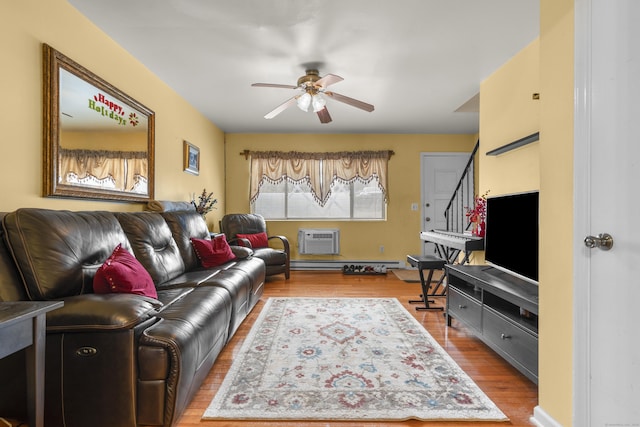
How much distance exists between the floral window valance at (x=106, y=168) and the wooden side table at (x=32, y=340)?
4.54 feet

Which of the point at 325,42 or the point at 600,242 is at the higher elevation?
the point at 325,42

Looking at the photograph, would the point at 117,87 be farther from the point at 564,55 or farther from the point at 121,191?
the point at 564,55

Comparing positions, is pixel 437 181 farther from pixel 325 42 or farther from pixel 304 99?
pixel 325 42

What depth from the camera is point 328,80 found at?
117 inches

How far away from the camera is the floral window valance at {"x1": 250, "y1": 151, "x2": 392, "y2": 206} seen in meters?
5.99

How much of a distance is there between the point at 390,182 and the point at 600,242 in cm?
492

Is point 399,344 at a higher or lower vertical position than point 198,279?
lower

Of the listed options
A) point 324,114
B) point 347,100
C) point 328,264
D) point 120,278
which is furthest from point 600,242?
point 328,264

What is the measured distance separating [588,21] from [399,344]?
2.21 m

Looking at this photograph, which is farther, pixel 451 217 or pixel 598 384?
pixel 451 217

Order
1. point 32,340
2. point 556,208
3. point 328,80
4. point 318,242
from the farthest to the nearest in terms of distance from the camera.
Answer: point 318,242 < point 328,80 < point 556,208 < point 32,340

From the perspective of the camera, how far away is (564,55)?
1467mm

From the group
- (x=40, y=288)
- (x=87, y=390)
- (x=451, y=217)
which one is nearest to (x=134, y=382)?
(x=87, y=390)

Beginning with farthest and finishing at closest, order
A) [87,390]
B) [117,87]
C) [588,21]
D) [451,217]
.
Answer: [451,217] → [117,87] → [87,390] → [588,21]
